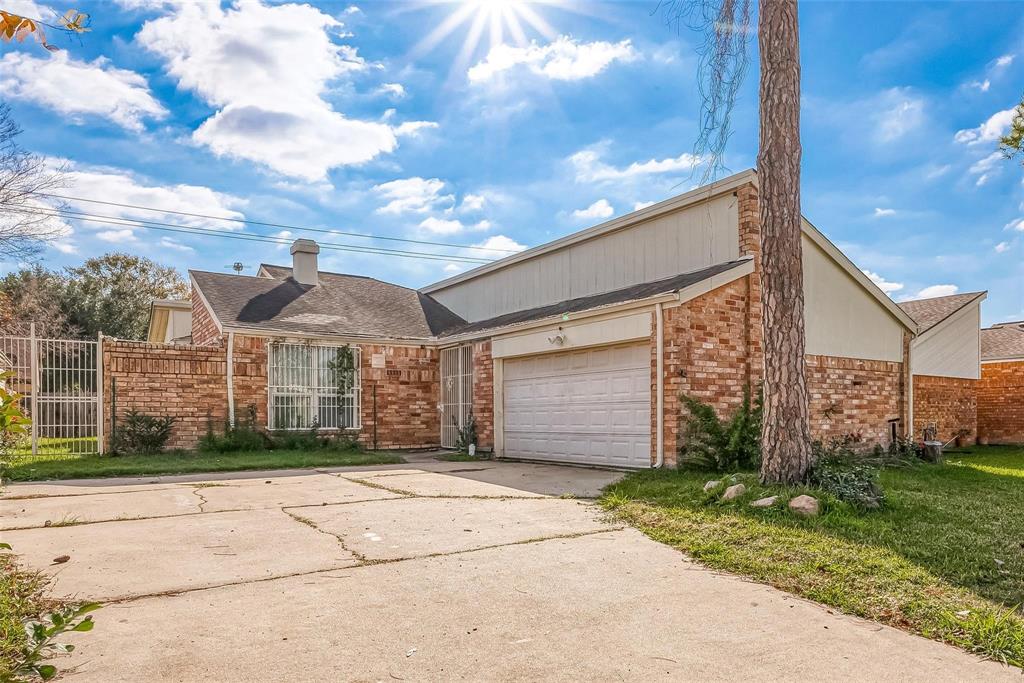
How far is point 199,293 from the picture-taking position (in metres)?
14.7

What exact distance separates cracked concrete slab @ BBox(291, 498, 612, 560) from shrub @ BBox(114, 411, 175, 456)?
7.43m

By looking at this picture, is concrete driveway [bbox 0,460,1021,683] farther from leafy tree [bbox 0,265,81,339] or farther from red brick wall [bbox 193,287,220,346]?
leafy tree [bbox 0,265,81,339]

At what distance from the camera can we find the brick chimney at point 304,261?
678 inches

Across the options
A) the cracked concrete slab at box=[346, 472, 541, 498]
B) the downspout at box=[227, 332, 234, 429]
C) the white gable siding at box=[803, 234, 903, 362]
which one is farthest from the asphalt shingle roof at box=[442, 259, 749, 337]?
the downspout at box=[227, 332, 234, 429]

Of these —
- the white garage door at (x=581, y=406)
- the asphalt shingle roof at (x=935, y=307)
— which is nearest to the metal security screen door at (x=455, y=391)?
the white garage door at (x=581, y=406)

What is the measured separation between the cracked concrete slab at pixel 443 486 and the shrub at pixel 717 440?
2872mm

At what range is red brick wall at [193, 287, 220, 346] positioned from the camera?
1398cm

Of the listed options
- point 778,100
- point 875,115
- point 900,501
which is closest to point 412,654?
point 900,501

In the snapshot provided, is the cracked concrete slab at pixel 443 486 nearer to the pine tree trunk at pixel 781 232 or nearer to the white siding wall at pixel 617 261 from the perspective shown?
the pine tree trunk at pixel 781 232

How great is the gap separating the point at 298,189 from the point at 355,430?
6.78 meters

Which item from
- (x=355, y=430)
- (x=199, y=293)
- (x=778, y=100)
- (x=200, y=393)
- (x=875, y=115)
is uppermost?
(x=875, y=115)

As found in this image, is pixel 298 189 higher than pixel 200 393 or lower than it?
higher

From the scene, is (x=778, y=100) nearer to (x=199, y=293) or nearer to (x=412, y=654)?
(x=412, y=654)

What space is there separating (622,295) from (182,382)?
29.6 feet
